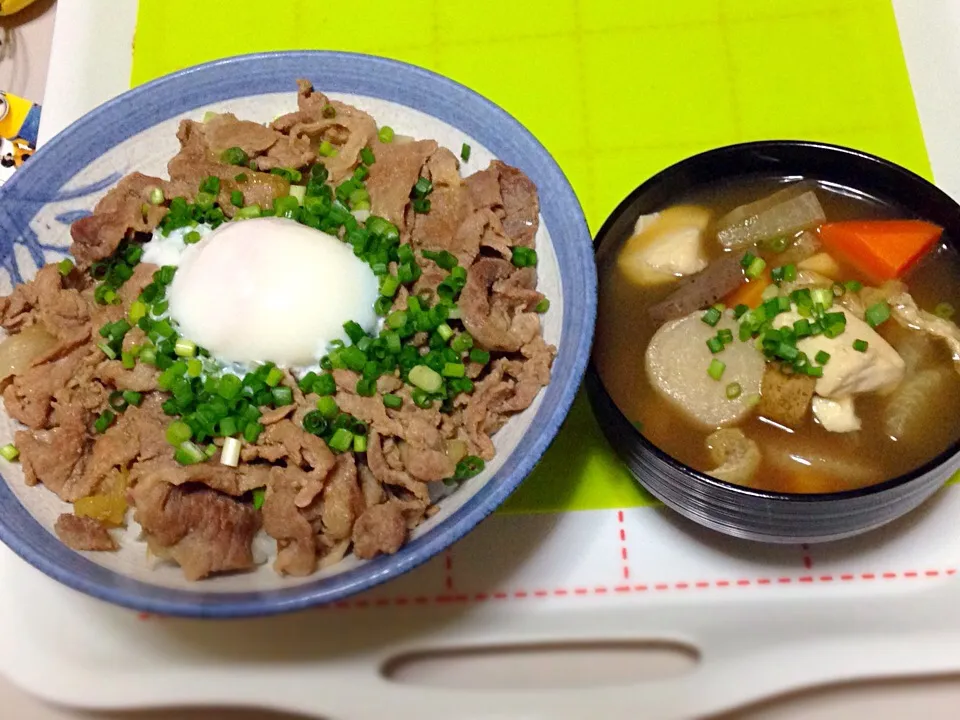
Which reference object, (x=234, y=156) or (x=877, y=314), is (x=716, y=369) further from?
(x=234, y=156)

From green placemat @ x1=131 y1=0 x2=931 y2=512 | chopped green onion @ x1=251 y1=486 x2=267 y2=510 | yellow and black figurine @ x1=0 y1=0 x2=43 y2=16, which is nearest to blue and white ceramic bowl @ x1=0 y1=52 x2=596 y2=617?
chopped green onion @ x1=251 y1=486 x2=267 y2=510

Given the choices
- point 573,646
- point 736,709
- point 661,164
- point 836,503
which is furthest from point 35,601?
point 661,164

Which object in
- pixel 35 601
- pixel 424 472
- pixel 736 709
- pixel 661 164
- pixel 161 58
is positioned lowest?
pixel 736 709

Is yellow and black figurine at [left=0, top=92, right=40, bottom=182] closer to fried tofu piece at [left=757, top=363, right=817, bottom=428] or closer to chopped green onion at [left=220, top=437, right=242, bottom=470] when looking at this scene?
chopped green onion at [left=220, top=437, right=242, bottom=470]

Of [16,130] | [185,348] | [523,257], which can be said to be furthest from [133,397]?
[16,130]

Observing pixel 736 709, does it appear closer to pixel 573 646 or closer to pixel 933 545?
pixel 573 646

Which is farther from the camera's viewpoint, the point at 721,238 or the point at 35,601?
the point at 721,238

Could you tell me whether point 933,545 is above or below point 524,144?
below
